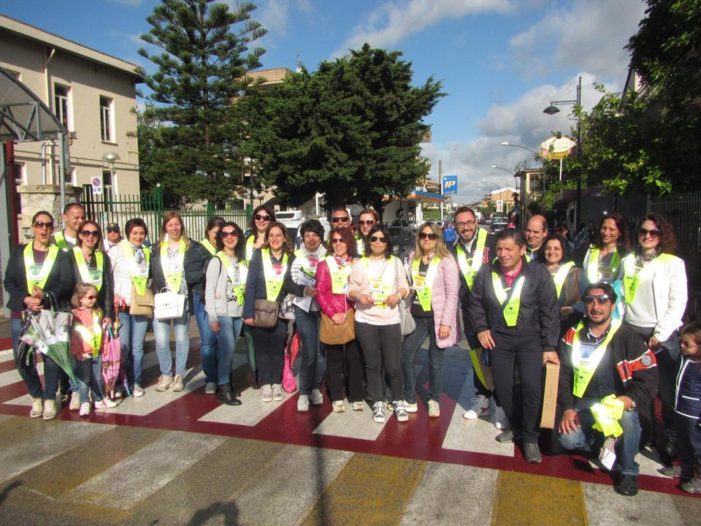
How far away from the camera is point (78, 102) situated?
23.4m

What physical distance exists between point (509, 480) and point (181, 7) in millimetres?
26235

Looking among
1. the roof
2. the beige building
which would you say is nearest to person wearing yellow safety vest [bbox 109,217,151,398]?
the beige building

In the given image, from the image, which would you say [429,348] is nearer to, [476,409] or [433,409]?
[433,409]

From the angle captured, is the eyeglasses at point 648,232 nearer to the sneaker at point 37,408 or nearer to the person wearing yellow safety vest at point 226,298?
the person wearing yellow safety vest at point 226,298

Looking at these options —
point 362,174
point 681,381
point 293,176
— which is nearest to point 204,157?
point 293,176

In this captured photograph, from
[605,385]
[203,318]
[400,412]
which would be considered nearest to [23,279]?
[203,318]

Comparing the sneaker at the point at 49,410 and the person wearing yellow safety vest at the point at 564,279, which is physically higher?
the person wearing yellow safety vest at the point at 564,279

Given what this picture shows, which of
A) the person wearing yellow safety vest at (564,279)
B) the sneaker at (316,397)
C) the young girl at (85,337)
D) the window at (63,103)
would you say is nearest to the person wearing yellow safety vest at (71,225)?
the young girl at (85,337)

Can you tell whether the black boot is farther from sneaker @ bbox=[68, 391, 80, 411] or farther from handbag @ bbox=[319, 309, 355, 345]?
sneaker @ bbox=[68, 391, 80, 411]

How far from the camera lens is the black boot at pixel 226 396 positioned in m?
5.58

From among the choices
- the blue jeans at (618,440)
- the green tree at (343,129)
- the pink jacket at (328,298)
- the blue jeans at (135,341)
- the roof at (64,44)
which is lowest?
the blue jeans at (618,440)

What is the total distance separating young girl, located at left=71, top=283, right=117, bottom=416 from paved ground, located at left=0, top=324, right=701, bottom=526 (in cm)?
32

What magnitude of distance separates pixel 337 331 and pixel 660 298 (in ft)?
8.85

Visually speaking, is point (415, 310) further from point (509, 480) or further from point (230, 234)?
point (230, 234)
